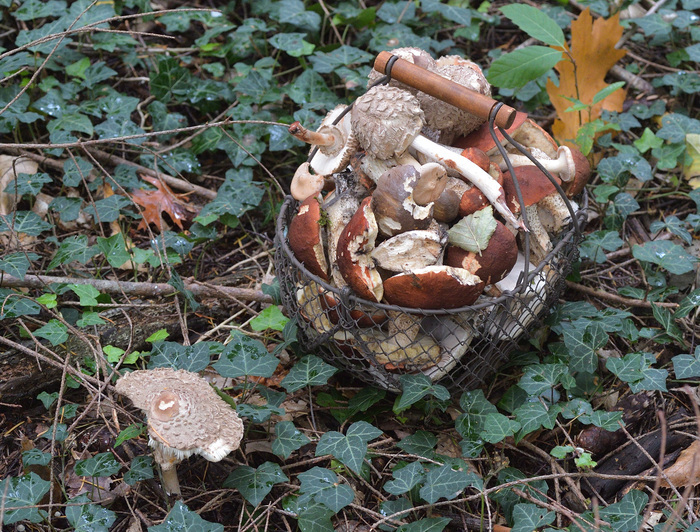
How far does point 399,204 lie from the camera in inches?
80.4

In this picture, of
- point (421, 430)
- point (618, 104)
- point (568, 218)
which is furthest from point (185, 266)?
point (618, 104)

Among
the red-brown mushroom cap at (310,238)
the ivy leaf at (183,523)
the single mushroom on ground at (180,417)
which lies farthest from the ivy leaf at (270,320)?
the ivy leaf at (183,523)

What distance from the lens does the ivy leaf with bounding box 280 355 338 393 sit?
228cm

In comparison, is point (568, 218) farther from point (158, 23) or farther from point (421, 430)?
point (158, 23)

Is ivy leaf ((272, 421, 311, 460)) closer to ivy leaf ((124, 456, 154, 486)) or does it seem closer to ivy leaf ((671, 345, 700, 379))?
ivy leaf ((124, 456, 154, 486))

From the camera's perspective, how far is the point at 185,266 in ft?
10.2

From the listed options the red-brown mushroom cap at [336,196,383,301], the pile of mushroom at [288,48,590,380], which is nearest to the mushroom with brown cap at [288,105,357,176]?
the pile of mushroom at [288,48,590,380]

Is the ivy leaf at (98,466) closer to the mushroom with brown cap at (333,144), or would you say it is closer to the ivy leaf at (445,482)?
the ivy leaf at (445,482)

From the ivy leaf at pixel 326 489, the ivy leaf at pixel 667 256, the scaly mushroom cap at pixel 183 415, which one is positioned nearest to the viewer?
the scaly mushroom cap at pixel 183 415

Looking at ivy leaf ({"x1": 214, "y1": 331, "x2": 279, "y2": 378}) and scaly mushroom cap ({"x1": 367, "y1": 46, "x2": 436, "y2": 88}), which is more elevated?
scaly mushroom cap ({"x1": 367, "y1": 46, "x2": 436, "y2": 88})

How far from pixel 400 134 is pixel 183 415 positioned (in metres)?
1.12

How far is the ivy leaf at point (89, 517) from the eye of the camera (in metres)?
1.91

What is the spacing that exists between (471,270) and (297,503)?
0.93 m

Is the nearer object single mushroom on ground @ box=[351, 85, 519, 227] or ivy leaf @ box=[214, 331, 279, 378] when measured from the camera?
single mushroom on ground @ box=[351, 85, 519, 227]
